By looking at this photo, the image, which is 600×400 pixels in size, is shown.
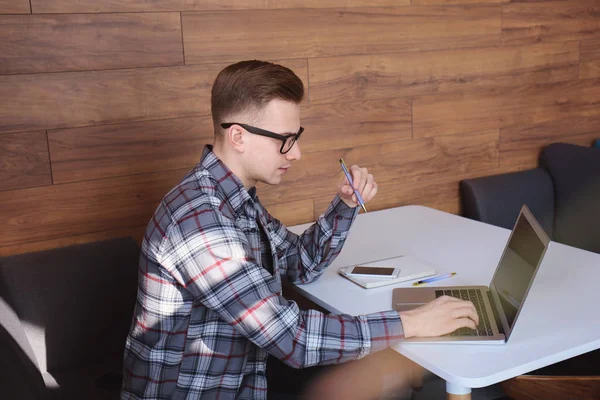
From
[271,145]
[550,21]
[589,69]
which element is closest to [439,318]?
[271,145]

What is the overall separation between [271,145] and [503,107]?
1663 millimetres

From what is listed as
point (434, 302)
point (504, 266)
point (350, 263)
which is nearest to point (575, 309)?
point (504, 266)

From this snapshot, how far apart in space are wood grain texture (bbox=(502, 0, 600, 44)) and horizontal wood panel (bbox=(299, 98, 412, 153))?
629 mm

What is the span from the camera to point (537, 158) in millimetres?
3160

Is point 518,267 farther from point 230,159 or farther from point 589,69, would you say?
point 589,69

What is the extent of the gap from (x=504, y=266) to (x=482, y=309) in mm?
140

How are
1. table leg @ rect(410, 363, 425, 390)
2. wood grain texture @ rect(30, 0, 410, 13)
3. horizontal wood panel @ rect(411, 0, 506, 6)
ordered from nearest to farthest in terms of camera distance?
wood grain texture @ rect(30, 0, 410, 13) → table leg @ rect(410, 363, 425, 390) → horizontal wood panel @ rect(411, 0, 506, 6)

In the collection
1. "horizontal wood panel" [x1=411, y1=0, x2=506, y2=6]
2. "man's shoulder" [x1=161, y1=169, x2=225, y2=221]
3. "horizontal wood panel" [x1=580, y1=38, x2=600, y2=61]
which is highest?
"horizontal wood panel" [x1=411, y1=0, x2=506, y2=6]

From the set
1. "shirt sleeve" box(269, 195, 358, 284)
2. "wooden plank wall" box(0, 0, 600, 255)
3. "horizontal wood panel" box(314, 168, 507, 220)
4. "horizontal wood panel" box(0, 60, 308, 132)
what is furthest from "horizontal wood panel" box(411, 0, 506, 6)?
"shirt sleeve" box(269, 195, 358, 284)

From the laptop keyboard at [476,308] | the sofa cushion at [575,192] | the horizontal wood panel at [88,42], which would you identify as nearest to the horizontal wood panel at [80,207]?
the horizontal wood panel at [88,42]

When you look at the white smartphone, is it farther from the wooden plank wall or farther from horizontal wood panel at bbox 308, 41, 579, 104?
horizontal wood panel at bbox 308, 41, 579, 104

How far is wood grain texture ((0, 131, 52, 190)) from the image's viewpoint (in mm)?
2066

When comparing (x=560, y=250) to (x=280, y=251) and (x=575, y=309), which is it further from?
(x=280, y=251)

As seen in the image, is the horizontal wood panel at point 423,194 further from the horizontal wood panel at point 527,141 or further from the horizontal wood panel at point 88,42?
the horizontal wood panel at point 88,42
